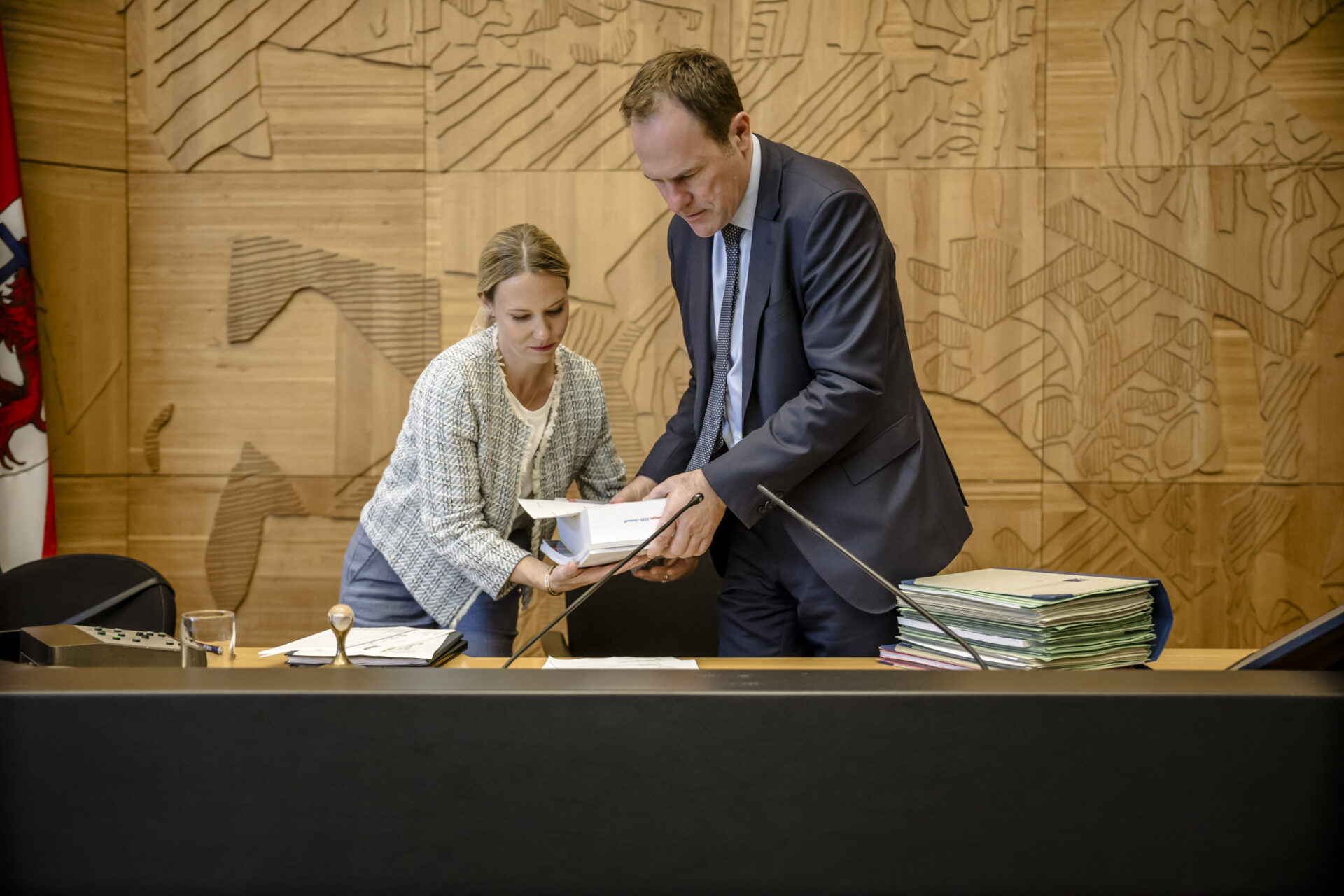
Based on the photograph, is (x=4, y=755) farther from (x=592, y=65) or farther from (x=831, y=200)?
(x=592, y=65)

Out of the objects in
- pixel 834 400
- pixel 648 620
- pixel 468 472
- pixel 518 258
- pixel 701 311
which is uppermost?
pixel 518 258

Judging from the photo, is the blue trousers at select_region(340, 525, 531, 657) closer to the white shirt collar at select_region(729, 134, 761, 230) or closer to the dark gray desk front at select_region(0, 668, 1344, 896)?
the white shirt collar at select_region(729, 134, 761, 230)

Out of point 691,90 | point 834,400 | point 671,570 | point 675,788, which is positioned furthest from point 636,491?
point 675,788

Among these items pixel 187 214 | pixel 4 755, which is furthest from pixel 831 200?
pixel 187 214

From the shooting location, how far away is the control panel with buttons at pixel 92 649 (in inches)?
48.6

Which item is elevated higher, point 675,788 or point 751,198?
point 751,198

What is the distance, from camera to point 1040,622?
1.45 m

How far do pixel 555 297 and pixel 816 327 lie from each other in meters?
0.66

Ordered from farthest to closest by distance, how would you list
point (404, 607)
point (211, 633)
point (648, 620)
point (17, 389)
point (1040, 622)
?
point (17, 389) < point (648, 620) < point (404, 607) < point (211, 633) < point (1040, 622)

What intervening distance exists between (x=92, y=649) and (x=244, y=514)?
246cm

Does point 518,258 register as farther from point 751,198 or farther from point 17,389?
point 17,389

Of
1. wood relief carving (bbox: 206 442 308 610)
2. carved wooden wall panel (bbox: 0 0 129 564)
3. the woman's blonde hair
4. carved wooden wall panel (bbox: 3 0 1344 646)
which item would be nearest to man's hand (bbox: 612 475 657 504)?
the woman's blonde hair

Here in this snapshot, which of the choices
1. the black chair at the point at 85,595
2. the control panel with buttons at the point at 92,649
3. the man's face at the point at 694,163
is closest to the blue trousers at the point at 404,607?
the black chair at the point at 85,595

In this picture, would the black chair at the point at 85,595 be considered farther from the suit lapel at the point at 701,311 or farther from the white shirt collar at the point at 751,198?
the white shirt collar at the point at 751,198
